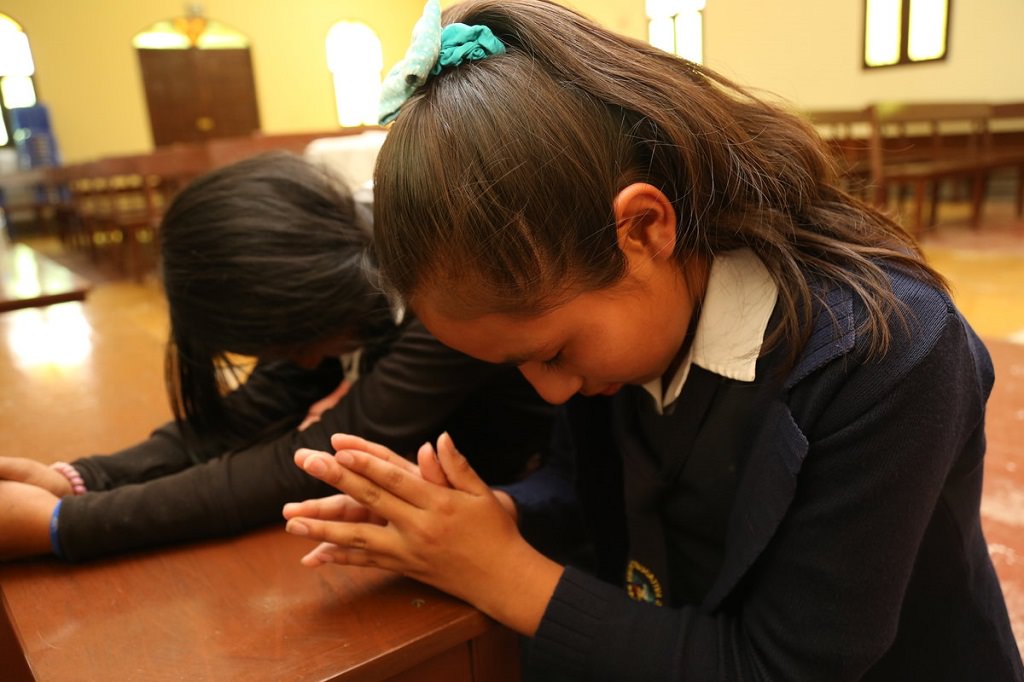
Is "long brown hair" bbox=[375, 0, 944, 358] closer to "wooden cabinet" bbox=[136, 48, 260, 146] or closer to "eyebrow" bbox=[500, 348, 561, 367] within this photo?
"eyebrow" bbox=[500, 348, 561, 367]

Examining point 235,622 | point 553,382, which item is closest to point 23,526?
point 235,622

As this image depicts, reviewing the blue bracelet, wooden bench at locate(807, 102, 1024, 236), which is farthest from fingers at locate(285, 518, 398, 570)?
wooden bench at locate(807, 102, 1024, 236)

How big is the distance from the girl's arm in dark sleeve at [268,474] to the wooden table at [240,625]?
36 mm

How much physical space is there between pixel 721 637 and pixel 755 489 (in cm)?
12

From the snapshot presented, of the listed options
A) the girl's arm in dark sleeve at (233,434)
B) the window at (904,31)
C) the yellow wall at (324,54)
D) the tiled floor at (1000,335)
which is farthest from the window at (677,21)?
the girl's arm in dark sleeve at (233,434)

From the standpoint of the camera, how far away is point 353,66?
10.9 metres

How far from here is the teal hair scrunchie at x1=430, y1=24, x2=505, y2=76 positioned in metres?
0.60

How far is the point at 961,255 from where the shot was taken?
13.5 feet

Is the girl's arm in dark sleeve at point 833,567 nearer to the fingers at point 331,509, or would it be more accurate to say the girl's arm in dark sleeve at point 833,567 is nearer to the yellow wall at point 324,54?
the fingers at point 331,509

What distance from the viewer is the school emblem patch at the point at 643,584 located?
78cm

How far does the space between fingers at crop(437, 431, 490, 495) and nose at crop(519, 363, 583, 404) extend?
0.29 ft

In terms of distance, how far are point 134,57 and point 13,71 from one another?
128 cm

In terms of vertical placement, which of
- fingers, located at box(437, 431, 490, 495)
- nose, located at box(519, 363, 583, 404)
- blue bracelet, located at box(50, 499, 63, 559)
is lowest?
blue bracelet, located at box(50, 499, 63, 559)

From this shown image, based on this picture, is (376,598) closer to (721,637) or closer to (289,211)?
(721,637)
